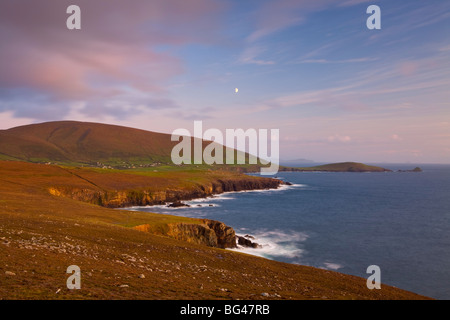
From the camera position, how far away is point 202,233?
5112cm

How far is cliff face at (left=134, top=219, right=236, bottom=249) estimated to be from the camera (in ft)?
153

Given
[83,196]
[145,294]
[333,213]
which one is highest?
[145,294]

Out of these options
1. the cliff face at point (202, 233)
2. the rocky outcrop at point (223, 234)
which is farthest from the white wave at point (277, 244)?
the cliff face at point (202, 233)

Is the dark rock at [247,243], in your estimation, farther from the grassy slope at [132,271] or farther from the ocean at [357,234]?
the grassy slope at [132,271]

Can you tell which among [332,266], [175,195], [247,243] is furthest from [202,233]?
[175,195]

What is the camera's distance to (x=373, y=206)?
4550 inches

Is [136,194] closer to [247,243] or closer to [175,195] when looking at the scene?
[175,195]

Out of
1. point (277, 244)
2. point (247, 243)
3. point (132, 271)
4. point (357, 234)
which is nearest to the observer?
point (132, 271)

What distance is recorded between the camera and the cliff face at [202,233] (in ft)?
153

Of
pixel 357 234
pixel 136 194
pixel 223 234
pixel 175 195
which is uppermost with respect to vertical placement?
pixel 136 194

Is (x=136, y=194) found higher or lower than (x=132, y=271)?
lower
